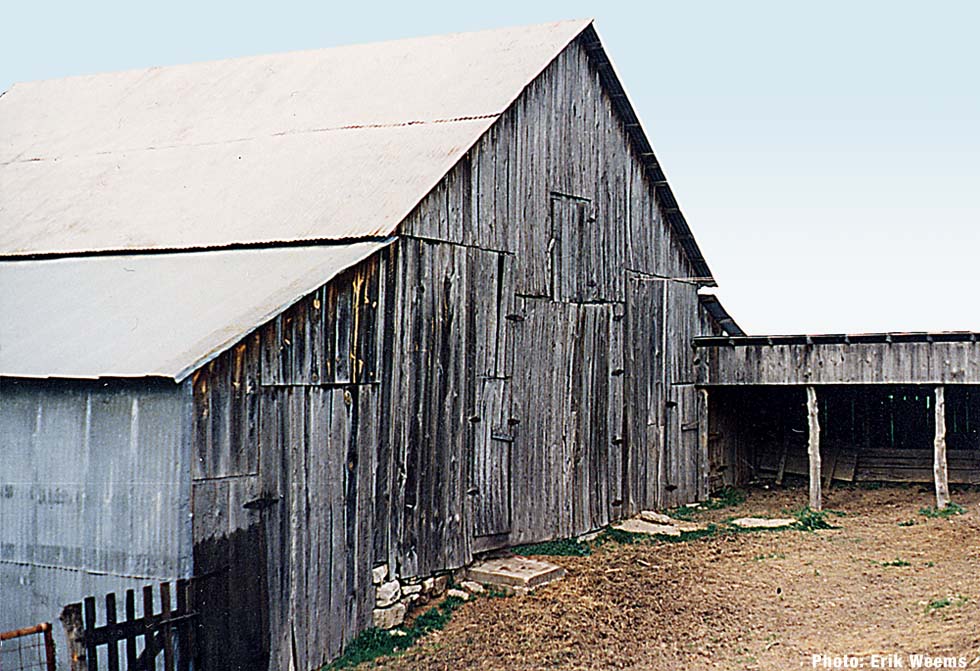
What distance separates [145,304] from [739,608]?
886cm

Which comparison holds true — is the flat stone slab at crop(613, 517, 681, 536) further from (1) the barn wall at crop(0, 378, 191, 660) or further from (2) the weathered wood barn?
(1) the barn wall at crop(0, 378, 191, 660)

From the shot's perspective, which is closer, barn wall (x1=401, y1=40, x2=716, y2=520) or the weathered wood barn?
the weathered wood barn

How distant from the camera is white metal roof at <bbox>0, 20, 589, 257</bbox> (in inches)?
634

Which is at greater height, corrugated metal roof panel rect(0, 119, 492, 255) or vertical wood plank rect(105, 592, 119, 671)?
corrugated metal roof panel rect(0, 119, 492, 255)

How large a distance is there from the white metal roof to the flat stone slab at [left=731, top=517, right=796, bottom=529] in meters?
9.60

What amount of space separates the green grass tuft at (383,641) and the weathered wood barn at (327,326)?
0.17m

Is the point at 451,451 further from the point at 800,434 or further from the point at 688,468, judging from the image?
the point at 800,434

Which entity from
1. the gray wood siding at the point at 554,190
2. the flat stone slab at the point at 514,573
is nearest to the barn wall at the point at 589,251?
the gray wood siding at the point at 554,190

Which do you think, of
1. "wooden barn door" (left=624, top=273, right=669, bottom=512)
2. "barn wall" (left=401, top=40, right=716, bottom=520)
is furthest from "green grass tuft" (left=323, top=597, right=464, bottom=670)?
"wooden barn door" (left=624, top=273, right=669, bottom=512)

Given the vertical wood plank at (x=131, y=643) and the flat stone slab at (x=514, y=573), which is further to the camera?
the flat stone slab at (x=514, y=573)

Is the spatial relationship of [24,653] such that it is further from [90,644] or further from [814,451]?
[814,451]

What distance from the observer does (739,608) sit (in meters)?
15.6

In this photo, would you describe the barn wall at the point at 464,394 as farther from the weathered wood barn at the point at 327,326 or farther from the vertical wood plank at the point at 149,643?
the vertical wood plank at the point at 149,643

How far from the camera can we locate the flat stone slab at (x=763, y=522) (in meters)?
21.7
